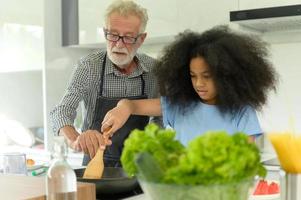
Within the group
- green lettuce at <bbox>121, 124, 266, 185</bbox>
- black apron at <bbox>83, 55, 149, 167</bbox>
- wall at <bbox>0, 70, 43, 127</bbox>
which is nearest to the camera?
green lettuce at <bbox>121, 124, 266, 185</bbox>

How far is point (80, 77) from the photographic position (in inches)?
66.0

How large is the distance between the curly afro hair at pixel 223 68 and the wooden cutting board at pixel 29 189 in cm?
43

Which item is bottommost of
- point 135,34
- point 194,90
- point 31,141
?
point 31,141

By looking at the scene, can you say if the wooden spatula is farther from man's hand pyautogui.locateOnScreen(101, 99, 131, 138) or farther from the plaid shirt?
the plaid shirt

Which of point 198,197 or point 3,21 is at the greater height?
point 3,21

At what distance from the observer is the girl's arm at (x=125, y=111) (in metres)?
1.22

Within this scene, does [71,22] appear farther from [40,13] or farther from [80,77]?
[80,77]

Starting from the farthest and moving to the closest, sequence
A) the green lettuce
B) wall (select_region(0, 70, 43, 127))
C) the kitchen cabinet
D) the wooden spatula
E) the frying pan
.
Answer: wall (select_region(0, 70, 43, 127)) → the kitchen cabinet → the wooden spatula → the frying pan → the green lettuce

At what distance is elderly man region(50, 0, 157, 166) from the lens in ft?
5.22

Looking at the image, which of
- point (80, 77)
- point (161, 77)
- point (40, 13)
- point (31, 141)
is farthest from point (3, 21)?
point (161, 77)

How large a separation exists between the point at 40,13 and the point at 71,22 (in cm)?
19

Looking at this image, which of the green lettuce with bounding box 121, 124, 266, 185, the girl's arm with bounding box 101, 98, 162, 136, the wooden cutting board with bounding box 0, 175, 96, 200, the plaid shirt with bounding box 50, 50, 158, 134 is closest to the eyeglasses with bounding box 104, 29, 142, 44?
the plaid shirt with bounding box 50, 50, 158, 134

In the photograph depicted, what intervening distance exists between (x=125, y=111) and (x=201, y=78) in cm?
29

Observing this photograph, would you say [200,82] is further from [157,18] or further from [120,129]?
[157,18]
